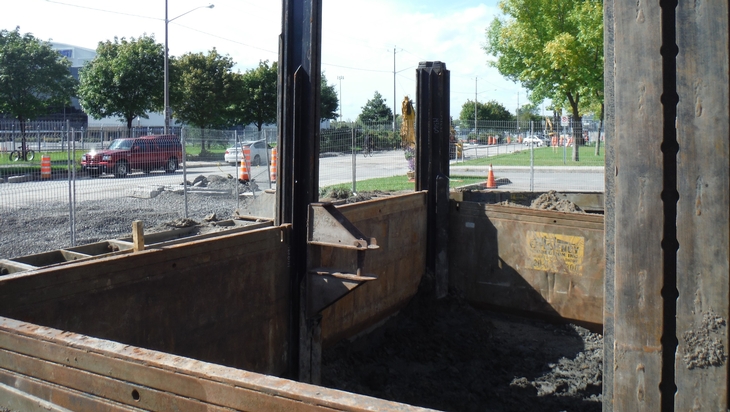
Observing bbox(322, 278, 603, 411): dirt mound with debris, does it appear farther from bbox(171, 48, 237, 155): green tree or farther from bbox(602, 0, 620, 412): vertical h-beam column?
bbox(171, 48, 237, 155): green tree

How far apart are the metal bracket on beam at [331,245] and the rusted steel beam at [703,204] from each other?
119 inches

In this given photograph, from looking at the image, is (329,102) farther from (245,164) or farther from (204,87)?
(245,164)

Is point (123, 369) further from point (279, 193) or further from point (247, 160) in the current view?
point (247, 160)

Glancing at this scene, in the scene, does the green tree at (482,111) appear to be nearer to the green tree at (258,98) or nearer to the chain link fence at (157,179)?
the green tree at (258,98)

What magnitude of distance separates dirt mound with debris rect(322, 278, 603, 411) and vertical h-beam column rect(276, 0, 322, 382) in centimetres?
63

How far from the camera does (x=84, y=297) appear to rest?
4215 millimetres

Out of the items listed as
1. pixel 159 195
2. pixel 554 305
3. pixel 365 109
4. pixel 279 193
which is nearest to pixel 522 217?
pixel 554 305

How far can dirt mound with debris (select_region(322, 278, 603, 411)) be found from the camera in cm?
641

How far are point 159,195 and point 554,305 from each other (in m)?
13.1

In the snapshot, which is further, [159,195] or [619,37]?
[159,195]

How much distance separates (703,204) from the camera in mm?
2725

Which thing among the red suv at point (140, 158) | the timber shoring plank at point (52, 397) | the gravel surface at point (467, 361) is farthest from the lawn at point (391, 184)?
the timber shoring plank at point (52, 397)

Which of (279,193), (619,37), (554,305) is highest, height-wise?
(619,37)

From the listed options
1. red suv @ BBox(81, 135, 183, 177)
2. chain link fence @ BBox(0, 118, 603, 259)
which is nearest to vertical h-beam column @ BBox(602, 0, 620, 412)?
chain link fence @ BBox(0, 118, 603, 259)
